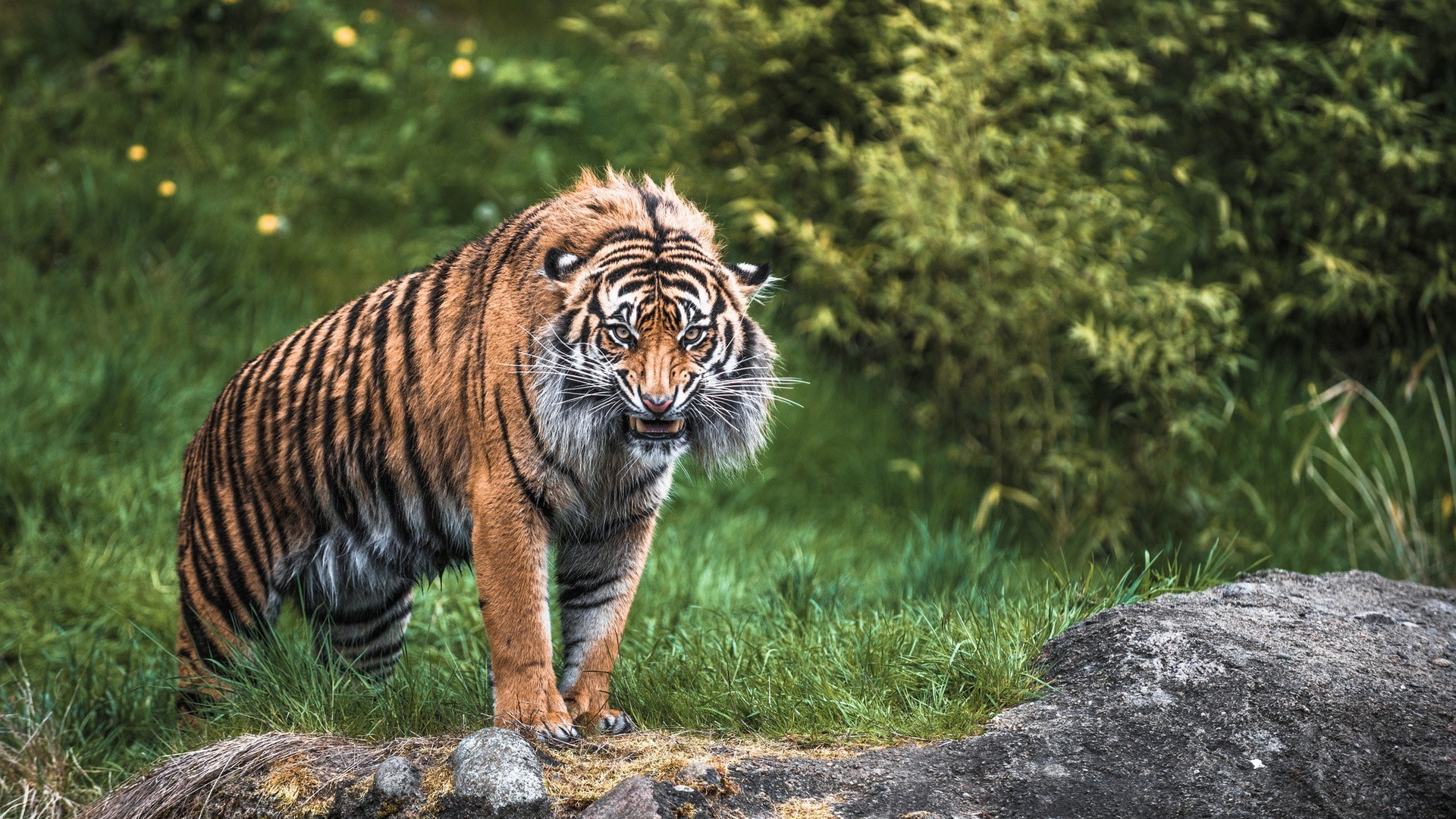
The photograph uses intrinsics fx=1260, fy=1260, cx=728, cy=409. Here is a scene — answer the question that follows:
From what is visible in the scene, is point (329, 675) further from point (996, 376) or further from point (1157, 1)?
point (1157, 1)

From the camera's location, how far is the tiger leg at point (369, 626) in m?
3.84

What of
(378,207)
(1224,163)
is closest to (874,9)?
(1224,163)

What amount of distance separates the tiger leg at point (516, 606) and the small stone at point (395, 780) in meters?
0.35

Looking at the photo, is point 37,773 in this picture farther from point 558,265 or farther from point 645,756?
point 558,265

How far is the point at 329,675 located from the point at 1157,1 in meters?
5.34

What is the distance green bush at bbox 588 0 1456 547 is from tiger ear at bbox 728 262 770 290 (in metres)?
2.75

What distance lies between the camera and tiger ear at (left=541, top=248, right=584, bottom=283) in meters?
3.17

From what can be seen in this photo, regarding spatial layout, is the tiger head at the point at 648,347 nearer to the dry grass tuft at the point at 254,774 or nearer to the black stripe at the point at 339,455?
the black stripe at the point at 339,455

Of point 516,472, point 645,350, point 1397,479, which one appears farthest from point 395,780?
point 1397,479

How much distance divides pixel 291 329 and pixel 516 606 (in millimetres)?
3931

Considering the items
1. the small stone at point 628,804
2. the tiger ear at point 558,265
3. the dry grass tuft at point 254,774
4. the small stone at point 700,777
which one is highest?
the tiger ear at point 558,265

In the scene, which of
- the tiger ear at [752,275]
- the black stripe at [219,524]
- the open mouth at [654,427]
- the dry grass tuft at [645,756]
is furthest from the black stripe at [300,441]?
the tiger ear at [752,275]

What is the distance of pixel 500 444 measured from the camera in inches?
126

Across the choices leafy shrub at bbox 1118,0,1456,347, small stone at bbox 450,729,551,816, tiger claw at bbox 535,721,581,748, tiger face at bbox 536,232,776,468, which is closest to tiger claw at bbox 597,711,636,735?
tiger claw at bbox 535,721,581,748
